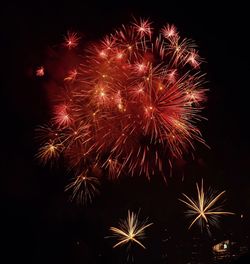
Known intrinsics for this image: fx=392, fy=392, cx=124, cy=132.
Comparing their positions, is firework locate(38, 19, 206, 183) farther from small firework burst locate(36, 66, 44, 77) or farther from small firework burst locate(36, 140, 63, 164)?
small firework burst locate(36, 66, 44, 77)

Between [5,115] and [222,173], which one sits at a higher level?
[5,115]

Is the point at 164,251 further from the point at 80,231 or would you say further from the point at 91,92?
the point at 91,92

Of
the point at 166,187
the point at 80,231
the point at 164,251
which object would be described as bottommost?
the point at 164,251

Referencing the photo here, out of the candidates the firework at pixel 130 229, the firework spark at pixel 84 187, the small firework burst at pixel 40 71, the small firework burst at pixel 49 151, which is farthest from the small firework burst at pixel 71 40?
the firework at pixel 130 229

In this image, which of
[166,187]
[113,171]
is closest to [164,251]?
[166,187]

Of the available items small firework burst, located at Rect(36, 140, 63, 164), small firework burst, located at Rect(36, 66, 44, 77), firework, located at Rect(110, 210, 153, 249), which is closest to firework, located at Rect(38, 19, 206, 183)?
small firework burst, located at Rect(36, 140, 63, 164)

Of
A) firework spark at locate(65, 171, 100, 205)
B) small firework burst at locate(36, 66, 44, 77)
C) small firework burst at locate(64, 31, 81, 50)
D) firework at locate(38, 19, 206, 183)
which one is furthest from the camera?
small firework burst at locate(36, 66, 44, 77)

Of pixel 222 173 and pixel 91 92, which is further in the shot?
pixel 222 173
